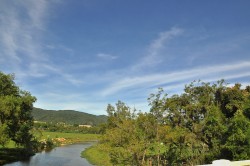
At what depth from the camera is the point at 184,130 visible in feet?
116

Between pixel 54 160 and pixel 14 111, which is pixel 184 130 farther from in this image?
pixel 54 160

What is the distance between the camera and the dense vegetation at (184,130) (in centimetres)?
2817

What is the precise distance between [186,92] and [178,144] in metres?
10.5

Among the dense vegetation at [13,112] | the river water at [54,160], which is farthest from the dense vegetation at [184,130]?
the river water at [54,160]

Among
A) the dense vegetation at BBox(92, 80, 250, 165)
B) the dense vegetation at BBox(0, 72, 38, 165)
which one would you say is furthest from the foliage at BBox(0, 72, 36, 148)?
the dense vegetation at BBox(92, 80, 250, 165)

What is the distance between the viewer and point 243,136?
1151 inches

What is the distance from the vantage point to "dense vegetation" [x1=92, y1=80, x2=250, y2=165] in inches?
1109

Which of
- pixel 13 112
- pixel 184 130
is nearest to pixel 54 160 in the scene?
pixel 13 112

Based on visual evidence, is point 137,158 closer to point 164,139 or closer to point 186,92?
point 164,139

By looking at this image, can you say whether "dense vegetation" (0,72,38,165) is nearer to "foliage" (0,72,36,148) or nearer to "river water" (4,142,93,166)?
"foliage" (0,72,36,148)

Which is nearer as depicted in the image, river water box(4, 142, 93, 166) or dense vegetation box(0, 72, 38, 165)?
dense vegetation box(0, 72, 38, 165)

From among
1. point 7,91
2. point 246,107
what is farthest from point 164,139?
point 7,91

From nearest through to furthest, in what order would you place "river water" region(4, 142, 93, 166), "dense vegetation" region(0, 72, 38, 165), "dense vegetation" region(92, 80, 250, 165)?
"dense vegetation" region(92, 80, 250, 165) < "dense vegetation" region(0, 72, 38, 165) < "river water" region(4, 142, 93, 166)

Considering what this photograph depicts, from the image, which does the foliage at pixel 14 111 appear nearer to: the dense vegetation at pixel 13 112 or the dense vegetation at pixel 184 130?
the dense vegetation at pixel 13 112
